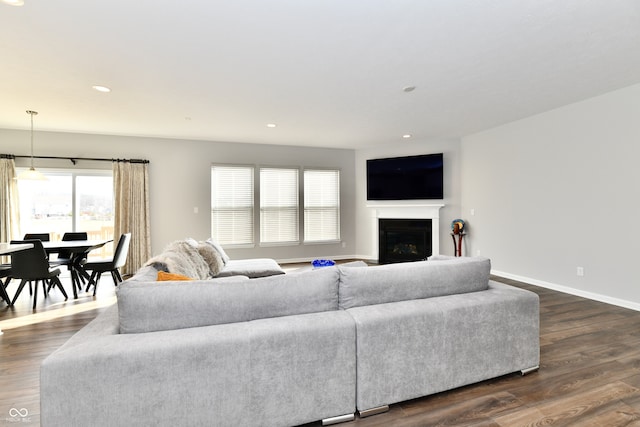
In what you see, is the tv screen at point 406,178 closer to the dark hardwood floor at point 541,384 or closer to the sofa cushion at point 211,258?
the dark hardwood floor at point 541,384

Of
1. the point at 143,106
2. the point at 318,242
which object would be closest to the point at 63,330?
the point at 143,106

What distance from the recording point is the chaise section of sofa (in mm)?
1395

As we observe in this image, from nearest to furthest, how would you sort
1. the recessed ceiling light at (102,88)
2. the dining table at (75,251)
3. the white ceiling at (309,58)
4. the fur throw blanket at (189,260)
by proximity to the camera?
the white ceiling at (309,58)
the fur throw blanket at (189,260)
the recessed ceiling light at (102,88)
the dining table at (75,251)

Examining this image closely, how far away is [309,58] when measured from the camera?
2957 millimetres

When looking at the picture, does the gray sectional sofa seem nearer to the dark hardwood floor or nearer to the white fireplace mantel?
the dark hardwood floor

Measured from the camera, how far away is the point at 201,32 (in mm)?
2500

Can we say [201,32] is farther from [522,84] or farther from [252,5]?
[522,84]

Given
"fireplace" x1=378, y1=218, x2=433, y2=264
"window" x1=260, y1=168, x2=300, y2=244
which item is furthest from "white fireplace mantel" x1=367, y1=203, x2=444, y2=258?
"window" x1=260, y1=168, x2=300, y2=244

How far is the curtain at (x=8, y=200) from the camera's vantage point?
5270mm

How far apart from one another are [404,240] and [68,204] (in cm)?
674

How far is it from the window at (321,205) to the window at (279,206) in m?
0.27

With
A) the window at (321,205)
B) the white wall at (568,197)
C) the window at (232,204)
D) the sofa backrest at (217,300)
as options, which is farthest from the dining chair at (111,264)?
the white wall at (568,197)

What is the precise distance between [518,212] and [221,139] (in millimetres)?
5666

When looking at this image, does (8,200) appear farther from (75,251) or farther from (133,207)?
(75,251)
